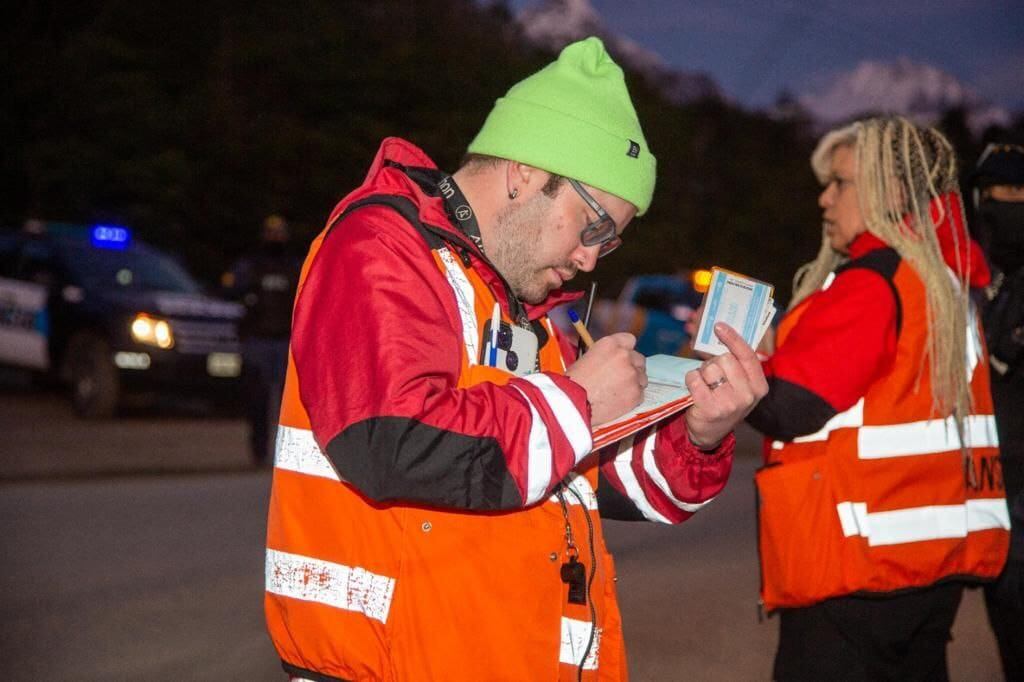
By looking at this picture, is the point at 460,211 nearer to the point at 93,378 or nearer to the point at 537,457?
the point at 537,457

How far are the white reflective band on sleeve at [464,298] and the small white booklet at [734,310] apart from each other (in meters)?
0.57

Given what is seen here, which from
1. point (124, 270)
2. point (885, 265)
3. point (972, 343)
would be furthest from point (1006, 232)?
point (124, 270)

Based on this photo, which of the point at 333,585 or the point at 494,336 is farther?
the point at 494,336

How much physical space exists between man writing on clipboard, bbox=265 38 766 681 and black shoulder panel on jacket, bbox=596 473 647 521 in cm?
18

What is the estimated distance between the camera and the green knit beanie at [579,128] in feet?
8.81

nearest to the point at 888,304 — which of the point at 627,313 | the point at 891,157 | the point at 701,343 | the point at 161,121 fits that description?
the point at 891,157

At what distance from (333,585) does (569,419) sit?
0.53 m

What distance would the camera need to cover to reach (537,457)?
2.31m

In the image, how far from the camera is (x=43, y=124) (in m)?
27.6

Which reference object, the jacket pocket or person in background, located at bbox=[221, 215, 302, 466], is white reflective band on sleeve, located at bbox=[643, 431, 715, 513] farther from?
person in background, located at bbox=[221, 215, 302, 466]

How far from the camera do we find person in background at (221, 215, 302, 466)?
428 inches

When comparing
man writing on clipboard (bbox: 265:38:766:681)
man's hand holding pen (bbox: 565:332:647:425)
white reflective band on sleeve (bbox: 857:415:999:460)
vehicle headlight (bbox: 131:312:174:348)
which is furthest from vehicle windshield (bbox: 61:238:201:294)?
man's hand holding pen (bbox: 565:332:647:425)

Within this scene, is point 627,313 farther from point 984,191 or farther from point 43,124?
point 984,191

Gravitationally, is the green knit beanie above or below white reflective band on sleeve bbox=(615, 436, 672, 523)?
above
